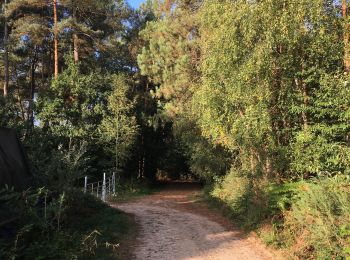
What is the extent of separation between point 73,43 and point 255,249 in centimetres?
2133

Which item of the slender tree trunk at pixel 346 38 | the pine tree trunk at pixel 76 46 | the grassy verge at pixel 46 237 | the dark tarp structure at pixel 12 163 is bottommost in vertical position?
the grassy verge at pixel 46 237

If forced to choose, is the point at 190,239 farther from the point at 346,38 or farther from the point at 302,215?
the point at 346,38

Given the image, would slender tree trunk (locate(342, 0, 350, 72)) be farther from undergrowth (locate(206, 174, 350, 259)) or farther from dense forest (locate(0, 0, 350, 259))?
undergrowth (locate(206, 174, 350, 259))

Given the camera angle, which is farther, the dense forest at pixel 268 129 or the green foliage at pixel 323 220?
the dense forest at pixel 268 129

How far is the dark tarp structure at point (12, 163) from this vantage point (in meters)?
7.85

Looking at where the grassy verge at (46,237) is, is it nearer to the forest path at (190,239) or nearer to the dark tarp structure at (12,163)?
the dark tarp structure at (12,163)

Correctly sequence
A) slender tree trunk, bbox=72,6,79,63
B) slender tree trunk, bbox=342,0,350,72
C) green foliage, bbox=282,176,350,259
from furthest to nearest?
slender tree trunk, bbox=72,6,79,63 < slender tree trunk, bbox=342,0,350,72 < green foliage, bbox=282,176,350,259

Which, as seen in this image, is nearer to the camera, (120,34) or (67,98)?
(67,98)

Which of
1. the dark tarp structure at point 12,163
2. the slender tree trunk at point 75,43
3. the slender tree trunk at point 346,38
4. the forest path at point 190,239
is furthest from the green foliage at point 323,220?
the slender tree trunk at point 75,43

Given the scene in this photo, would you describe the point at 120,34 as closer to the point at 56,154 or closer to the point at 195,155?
the point at 195,155

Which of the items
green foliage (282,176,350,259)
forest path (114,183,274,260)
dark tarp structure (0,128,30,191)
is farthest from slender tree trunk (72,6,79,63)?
green foliage (282,176,350,259)

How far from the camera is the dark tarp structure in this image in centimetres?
785

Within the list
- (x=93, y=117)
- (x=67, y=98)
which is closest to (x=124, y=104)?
(x=93, y=117)

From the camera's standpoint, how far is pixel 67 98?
27.0 m
